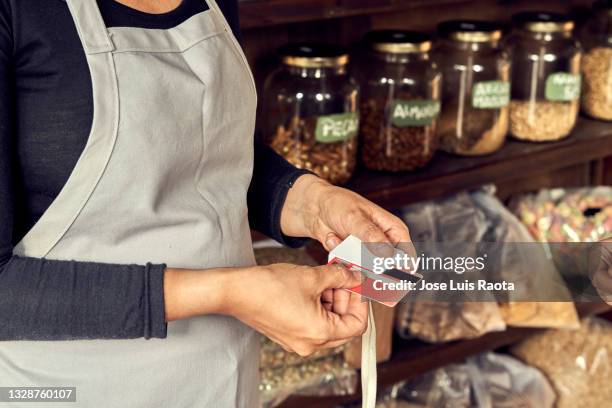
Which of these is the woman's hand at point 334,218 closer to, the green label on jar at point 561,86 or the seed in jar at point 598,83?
the green label on jar at point 561,86

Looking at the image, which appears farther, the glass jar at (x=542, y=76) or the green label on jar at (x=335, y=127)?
the glass jar at (x=542, y=76)

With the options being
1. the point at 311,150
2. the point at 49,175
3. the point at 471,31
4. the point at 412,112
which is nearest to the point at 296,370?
the point at 311,150

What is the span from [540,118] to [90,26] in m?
1.25

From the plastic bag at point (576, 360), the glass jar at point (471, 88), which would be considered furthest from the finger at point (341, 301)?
the plastic bag at point (576, 360)

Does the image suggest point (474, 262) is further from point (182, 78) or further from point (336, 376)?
point (182, 78)

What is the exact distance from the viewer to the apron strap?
847 mm

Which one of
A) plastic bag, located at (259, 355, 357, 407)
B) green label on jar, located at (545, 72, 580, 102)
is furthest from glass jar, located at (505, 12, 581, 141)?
plastic bag, located at (259, 355, 357, 407)

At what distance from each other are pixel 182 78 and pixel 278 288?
25cm

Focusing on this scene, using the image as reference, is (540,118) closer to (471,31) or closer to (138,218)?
(471,31)

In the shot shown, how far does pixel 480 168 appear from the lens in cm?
175

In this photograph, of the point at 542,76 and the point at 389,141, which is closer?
the point at 389,141

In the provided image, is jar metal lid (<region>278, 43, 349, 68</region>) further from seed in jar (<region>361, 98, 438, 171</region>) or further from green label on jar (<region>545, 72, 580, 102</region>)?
green label on jar (<region>545, 72, 580, 102</region>)

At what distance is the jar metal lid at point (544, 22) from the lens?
182 cm

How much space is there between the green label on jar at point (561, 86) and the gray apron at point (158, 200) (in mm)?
1006
